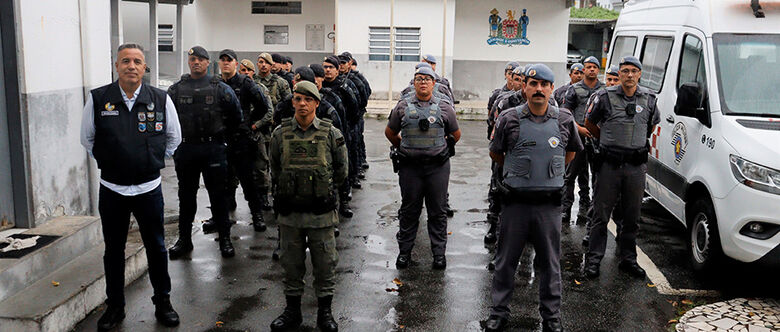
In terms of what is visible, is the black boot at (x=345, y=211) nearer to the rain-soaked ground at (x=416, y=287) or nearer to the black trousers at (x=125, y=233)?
the rain-soaked ground at (x=416, y=287)

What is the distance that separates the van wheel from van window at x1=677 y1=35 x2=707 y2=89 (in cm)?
116

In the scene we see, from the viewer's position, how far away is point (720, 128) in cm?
579

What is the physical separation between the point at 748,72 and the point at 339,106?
13.2 feet

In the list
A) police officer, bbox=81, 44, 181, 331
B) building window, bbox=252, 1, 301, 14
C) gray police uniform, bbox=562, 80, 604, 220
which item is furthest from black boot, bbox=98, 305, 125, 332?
building window, bbox=252, 1, 301, 14

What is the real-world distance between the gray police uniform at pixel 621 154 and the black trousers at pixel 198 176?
3513 mm

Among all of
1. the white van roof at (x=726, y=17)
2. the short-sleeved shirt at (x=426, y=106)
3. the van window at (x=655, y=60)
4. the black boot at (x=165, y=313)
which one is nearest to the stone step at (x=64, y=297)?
the black boot at (x=165, y=313)

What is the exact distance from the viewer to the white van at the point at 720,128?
5285mm

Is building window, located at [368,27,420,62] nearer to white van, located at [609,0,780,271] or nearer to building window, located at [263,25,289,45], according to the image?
building window, located at [263,25,289,45]

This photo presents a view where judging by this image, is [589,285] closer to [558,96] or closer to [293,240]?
[293,240]

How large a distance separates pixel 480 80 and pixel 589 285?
15.4m

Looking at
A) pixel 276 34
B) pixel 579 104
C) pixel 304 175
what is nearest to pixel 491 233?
pixel 579 104

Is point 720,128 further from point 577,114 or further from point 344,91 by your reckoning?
point 344,91

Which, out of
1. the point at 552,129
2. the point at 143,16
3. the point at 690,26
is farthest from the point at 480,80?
the point at 552,129

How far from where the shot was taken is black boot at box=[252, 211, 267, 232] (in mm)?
7551
